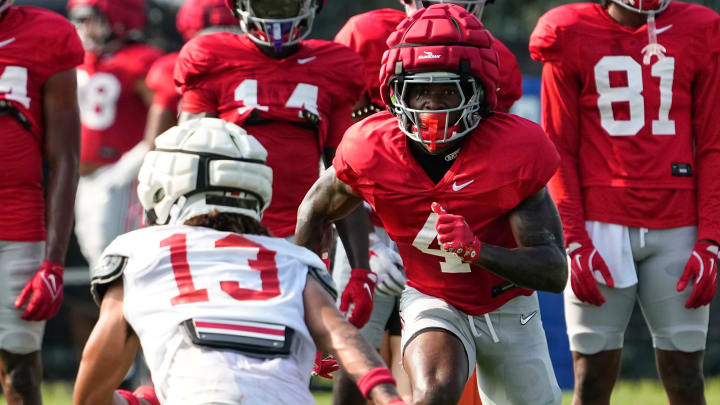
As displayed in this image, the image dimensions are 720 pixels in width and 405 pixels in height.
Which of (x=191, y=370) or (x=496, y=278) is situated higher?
(x=191, y=370)

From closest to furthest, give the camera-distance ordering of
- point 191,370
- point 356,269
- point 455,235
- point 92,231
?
point 191,370 → point 455,235 → point 356,269 → point 92,231

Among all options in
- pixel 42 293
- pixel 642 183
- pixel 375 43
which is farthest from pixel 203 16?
pixel 642 183

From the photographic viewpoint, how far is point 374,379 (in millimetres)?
3436

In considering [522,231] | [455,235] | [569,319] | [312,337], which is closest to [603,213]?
[569,319]

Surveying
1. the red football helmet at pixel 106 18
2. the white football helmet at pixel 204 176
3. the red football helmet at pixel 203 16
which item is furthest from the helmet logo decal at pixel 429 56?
the red football helmet at pixel 106 18

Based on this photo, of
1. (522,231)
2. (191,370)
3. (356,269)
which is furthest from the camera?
(356,269)

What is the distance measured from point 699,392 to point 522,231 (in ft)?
4.67

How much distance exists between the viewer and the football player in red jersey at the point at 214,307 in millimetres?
3447

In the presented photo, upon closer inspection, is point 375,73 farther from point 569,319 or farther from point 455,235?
point 455,235

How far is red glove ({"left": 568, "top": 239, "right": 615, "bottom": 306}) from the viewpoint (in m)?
5.45

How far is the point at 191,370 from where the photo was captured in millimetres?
3438

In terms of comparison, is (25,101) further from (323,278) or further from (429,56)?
(323,278)

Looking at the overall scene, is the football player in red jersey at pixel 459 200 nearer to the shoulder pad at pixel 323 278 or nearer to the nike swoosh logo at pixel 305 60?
the shoulder pad at pixel 323 278

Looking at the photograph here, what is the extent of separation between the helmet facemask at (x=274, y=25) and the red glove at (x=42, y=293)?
3.99 ft
